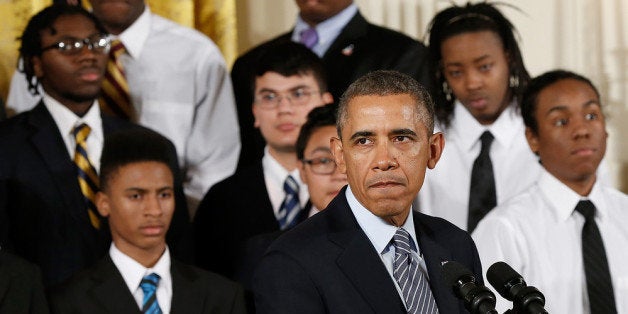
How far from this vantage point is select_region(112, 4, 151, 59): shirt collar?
4.55m

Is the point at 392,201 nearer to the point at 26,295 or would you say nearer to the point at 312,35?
the point at 26,295

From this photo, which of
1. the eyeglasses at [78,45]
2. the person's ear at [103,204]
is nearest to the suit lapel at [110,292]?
the person's ear at [103,204]

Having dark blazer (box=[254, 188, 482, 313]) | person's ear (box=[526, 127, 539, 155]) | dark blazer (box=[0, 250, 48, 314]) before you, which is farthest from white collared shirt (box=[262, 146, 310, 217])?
dark blazer (box=[254, 188, 482, 313])

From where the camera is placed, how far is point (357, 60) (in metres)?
4.39

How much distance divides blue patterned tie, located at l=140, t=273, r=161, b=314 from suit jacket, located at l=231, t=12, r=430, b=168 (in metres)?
1.12

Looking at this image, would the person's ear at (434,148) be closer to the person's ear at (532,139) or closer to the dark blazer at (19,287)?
the dark blazer at (19,287)

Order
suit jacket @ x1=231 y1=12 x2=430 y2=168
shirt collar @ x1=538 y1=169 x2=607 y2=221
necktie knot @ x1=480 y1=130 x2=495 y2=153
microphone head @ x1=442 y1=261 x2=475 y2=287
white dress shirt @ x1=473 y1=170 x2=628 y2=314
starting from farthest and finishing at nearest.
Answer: suit jacket @ x1=231 y1=12 x2=430 y2=168, necktie knot @ x1=480 y1=130 x2=495 y2=153, shirt collar @ x1=538 y1=169 x2=607 y2=221, white dress shirt @ x1=473 y1=170 x2=628 y2=314, microphone head @ x1=442 y1=261 x2=475 y2=287

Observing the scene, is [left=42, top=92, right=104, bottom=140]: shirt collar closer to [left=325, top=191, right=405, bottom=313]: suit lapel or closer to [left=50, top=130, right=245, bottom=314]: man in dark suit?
[left=50, top=130, right=245, bottom=314]: man in dark suit

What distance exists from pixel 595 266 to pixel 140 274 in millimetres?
1313

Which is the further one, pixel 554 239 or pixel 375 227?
pixel 554 239

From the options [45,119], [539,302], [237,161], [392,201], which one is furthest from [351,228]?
[237,161]

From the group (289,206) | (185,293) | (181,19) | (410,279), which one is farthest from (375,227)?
(181,19)

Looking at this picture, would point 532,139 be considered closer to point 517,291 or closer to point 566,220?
point 566,220

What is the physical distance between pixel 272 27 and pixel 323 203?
5.52ft
